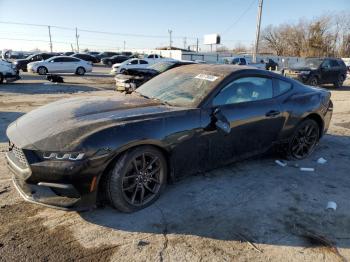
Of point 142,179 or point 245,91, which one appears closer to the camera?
point 142,179

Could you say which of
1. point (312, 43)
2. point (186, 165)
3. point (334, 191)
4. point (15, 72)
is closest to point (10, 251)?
point (186, 165)

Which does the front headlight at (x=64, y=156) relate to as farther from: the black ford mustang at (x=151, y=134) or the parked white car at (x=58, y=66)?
the parked white car at (x=58, y=66)

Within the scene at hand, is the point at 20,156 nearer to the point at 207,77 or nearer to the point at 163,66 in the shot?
the point at 207,77

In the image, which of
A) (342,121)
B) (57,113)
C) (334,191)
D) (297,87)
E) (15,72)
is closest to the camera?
(57,113)

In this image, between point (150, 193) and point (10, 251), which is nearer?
point (10, 251)

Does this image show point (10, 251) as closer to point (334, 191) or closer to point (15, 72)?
point (334, 191)

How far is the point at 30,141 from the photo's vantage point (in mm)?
3344

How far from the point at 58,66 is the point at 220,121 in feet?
76.3

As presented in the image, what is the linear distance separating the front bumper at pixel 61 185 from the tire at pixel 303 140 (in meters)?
3.35

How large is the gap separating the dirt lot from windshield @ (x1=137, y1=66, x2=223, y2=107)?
1100 millimetres

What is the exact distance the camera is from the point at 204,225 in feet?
11.4

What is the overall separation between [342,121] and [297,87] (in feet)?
14.0

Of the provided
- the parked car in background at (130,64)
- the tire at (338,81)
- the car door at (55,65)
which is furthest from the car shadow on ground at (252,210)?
the car door at (55,65)

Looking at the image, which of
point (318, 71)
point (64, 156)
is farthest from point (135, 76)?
point (64, 156)
